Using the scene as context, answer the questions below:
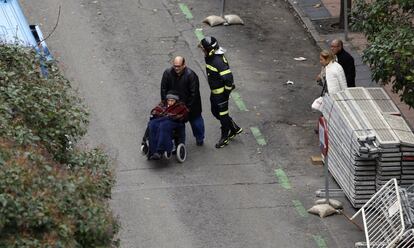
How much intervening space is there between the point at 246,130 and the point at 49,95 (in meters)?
7.89

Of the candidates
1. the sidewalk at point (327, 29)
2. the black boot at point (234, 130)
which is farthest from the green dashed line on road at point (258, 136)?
the sidewalk at point (327, 29)

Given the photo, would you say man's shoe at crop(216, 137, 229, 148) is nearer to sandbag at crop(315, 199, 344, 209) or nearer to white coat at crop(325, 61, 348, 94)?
white coat at crop(325, 61, 348, 94)

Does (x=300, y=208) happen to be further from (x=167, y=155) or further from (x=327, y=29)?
(x=327, y=29)

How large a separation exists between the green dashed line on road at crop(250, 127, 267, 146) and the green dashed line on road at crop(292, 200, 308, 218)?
1948mm

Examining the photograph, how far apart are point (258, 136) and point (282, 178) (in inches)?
56.1

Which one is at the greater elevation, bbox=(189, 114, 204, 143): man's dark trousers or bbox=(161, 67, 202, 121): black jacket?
bbox=(161, 67, 202, 121): black jacket

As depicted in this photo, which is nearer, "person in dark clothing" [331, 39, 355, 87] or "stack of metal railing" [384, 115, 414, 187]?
"stack of metal railing" [384, 115, 414, 187]

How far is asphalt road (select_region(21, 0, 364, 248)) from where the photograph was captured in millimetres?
15172

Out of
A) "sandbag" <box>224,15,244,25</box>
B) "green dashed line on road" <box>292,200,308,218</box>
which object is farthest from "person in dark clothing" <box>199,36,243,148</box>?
"sandbag" <box>224,15,244,25</box>

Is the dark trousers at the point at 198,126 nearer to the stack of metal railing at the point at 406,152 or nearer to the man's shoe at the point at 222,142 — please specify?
the man's shoe at the point at 222,142

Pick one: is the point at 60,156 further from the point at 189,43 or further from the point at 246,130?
the point at 189,43

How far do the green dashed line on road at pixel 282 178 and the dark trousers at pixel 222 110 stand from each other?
1.10m

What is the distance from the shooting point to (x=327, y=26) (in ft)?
73.1

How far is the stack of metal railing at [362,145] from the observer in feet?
49.5
